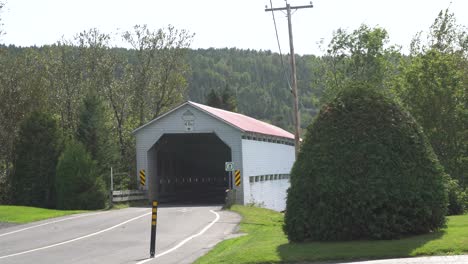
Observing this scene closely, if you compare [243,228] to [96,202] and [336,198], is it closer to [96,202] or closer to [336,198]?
[336,198]

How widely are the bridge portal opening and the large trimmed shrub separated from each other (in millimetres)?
28953

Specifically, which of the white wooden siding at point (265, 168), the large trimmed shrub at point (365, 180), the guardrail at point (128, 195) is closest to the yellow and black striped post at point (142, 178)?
the guardrail at point (128, 195)

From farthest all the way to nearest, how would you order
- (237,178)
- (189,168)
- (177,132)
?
(189,168) < (177,132) < (237,178)

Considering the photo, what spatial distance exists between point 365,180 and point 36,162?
29567mm

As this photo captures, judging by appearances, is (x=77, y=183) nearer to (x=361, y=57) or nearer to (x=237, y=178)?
(x=237, y=178)

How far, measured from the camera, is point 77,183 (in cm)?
3675

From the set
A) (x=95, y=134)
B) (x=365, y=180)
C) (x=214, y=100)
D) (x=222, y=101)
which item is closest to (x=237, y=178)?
(x=95, y=134)

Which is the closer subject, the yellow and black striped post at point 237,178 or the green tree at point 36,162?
the green tree at point 36,162

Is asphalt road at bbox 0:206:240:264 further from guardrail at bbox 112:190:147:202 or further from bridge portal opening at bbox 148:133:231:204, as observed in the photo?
bridge portal opening at bbox 148:133:231:204

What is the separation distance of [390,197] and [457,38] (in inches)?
1285

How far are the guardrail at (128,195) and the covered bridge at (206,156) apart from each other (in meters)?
0.58

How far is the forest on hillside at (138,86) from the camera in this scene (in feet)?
94.0

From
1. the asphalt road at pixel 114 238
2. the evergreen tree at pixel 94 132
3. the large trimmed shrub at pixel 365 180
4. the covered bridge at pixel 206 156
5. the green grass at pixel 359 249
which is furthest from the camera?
the evergreen tree at pixel 94 132

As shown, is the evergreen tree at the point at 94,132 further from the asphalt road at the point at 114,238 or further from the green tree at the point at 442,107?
the green tree at the point at 442,107
